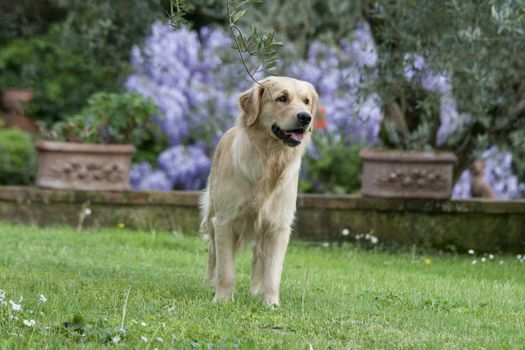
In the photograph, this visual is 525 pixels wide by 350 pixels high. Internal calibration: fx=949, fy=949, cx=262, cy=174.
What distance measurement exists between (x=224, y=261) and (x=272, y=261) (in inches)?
10.6

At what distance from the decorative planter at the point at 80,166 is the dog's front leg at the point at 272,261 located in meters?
3.67

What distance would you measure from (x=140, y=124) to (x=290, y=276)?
11.4ft

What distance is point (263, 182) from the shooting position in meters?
5.27

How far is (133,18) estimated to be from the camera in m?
9.30

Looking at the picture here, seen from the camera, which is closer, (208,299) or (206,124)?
(208,299)

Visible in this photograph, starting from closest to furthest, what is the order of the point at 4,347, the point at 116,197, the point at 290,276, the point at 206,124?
the point at 4,347, the point at 290,276, the point at 116,197, the point at 206,124

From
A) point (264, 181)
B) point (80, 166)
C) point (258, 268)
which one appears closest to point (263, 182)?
point (264, 181)

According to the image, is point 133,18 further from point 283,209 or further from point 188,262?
point 283,209

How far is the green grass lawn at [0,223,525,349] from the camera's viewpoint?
407 cm

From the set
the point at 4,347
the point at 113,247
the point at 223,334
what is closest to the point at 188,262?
the point at 113,247

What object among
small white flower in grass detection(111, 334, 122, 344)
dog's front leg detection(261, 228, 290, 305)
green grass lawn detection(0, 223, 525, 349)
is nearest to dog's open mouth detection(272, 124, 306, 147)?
dog's front leg detection(261, 228, 290, 305)

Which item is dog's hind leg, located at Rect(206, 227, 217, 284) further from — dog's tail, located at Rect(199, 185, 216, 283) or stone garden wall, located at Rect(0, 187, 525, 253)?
stone garden wall, located at Rect(0, 187, 525, 253)

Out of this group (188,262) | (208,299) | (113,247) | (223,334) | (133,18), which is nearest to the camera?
(223,334)

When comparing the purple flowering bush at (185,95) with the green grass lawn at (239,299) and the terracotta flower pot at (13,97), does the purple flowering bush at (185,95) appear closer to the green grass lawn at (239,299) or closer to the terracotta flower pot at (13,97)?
the green grass lawn at (239,299)
